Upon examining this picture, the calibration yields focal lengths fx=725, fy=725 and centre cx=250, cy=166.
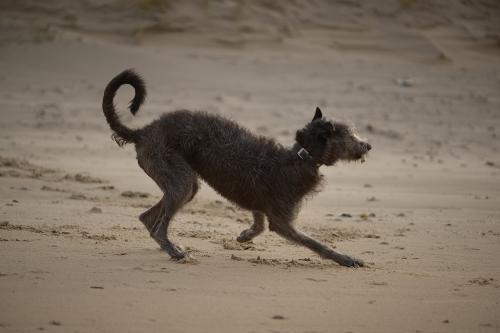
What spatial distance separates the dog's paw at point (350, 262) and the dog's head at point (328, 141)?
0.97 metres

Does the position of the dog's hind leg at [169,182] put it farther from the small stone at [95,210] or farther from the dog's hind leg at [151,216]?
the small stone at [95,210]

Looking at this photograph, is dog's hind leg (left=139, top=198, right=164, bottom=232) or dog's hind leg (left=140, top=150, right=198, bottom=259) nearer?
dog's hind leg (left=140, top=150, right=198, bottom=259)

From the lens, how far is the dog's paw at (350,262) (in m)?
6.15

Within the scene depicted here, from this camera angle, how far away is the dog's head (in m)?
6.62

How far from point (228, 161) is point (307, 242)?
101 cm

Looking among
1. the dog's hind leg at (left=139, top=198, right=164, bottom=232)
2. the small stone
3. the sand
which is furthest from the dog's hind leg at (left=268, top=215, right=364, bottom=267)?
the small stone

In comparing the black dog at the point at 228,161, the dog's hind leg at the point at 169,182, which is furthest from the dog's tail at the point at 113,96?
the dog's hind leg at the point at 169,182

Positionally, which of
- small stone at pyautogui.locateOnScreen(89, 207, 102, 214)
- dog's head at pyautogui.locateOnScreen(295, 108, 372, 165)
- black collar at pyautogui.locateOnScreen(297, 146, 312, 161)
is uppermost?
dog's head at pyautogui.locateOnScreen(295, 108, 372, 165)

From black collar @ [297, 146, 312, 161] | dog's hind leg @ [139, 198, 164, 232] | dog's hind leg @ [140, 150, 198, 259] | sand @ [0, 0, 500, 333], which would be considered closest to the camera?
sand @ [0, 0, 500, 333]

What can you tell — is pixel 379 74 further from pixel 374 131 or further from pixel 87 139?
pixel 87 139

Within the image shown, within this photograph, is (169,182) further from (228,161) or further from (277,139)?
(277,139)

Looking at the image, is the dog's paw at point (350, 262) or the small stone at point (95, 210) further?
the small stone at point (95, 210)

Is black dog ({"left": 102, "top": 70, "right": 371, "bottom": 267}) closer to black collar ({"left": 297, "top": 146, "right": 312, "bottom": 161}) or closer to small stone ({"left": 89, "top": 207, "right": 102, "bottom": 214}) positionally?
black collar ({"left": 297, "top": 146, "right": 312, "bottom": 161})

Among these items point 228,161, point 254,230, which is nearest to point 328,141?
point 228,161
